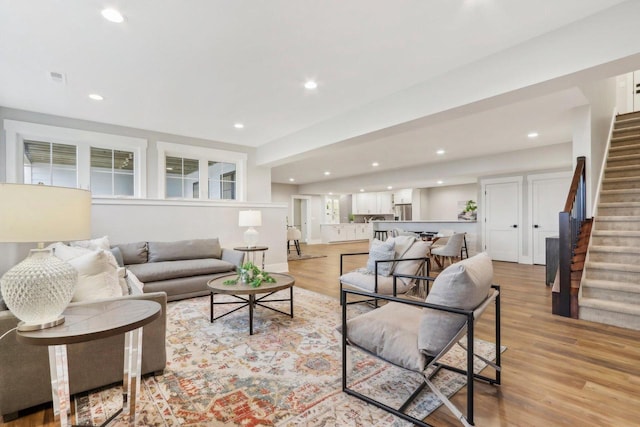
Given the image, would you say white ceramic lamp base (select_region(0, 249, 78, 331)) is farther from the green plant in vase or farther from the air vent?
the air vent

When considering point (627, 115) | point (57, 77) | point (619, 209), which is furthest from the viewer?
point (627, 115)

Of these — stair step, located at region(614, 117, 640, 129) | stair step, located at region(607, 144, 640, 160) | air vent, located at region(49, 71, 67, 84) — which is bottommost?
stair step, located at region(607, 144, 640, 160)

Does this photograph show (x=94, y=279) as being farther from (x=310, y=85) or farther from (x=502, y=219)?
(x=502, y=219)

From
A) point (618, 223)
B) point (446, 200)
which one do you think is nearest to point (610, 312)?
point (618, 223)

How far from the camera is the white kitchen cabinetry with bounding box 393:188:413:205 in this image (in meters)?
12.1

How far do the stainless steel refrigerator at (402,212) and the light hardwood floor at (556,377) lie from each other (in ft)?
28.9

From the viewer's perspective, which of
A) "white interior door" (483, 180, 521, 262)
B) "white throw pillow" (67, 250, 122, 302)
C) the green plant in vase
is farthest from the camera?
"white interior door" (483, 180, 521, 262)

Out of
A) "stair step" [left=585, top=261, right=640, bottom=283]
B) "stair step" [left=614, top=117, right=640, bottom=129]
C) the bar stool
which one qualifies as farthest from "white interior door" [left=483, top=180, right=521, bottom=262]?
"stair step" [left=585, top=261, right=640, bottom=283]

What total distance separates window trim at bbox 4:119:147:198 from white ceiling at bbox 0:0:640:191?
0.94ft

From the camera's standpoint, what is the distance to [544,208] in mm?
6742

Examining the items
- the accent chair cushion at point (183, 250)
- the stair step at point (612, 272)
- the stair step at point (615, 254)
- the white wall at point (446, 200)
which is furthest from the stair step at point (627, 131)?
the accent chair cushion at point (183, 250)

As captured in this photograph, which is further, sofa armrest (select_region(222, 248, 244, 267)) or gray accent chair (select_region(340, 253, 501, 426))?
sofa armrest (select_region(222, 248, 244, 267))

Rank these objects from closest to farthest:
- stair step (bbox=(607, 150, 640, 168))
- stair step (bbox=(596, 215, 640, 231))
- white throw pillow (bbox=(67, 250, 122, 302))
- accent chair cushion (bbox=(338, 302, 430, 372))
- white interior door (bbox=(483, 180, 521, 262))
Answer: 1. accent chair cushion (bbox=(338, 302, 430, 372))
2. white throw pillow (bbox=(67, 250, 122, 302))
3. stair step (bbox=(596, 215, 640, 231))
4. stair step (bbox=(607, 150, 640, 168))
5. white interior door (bbox=(483, 180, 521, 262))

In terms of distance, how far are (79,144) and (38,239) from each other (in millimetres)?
4369
